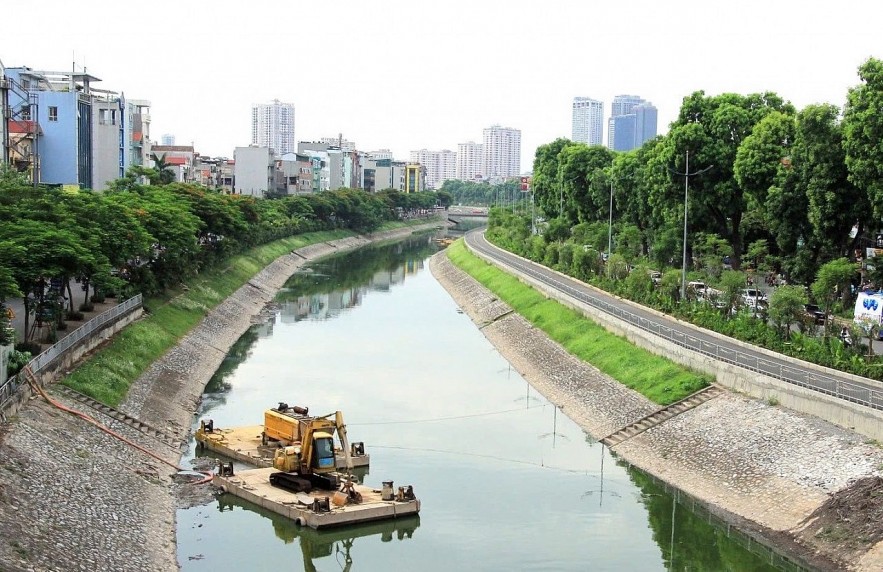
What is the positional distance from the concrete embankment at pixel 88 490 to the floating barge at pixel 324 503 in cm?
223

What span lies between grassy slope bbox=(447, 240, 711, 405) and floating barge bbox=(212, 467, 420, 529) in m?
13.5

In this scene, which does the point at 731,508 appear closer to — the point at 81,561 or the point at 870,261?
the point at 81,561

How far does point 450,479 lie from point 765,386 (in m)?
11.1

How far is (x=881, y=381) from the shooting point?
118 ft

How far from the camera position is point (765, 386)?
36.6m

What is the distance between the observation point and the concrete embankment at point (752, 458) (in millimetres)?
29000

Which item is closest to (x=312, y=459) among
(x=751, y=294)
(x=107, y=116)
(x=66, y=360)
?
(x=66, y=360)

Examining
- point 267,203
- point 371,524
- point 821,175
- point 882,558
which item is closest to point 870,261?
point 821,175

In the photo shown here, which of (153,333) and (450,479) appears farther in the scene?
(153,333)

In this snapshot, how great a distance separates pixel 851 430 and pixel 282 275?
71052 millimetres

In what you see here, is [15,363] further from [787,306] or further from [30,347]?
[787,306]

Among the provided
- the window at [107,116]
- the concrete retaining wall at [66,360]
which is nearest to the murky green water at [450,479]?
the concrete retaining wall at [66,360]

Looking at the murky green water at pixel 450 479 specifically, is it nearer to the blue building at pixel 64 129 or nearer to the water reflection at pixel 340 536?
the water reflection at pixel 340 536

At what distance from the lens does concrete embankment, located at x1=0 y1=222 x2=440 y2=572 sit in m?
24.2
